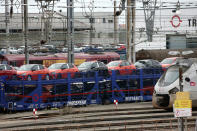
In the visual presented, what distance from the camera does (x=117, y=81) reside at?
23.5m

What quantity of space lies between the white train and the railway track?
1.72 ft

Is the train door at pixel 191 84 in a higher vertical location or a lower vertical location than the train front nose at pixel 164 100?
higher

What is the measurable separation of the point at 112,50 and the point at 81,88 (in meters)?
25.3

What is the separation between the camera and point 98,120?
1769 cm

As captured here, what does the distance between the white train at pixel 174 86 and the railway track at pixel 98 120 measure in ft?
1.72

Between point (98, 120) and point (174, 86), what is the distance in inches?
150

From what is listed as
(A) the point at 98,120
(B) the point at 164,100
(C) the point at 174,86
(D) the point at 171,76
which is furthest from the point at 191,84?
(A) the point at 98,120

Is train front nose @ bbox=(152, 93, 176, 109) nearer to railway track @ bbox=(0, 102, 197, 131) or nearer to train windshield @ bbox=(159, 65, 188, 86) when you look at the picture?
railway track @ bbox=(0, 102, 197, 131)

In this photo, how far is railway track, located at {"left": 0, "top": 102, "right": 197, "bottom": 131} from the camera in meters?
16.2

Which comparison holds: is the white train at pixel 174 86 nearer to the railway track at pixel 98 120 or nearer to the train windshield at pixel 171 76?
the train windshield at pixel 171 76

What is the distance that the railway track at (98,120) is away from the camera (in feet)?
53.2

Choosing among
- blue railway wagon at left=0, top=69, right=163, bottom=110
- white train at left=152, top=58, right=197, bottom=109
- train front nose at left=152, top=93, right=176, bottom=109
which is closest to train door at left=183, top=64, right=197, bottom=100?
white train at left=152, top=58, right=197, bottom=109

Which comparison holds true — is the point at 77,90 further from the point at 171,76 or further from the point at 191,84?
the point at 191,84

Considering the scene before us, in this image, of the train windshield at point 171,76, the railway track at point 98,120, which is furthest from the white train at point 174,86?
the railway track at point 98,120
